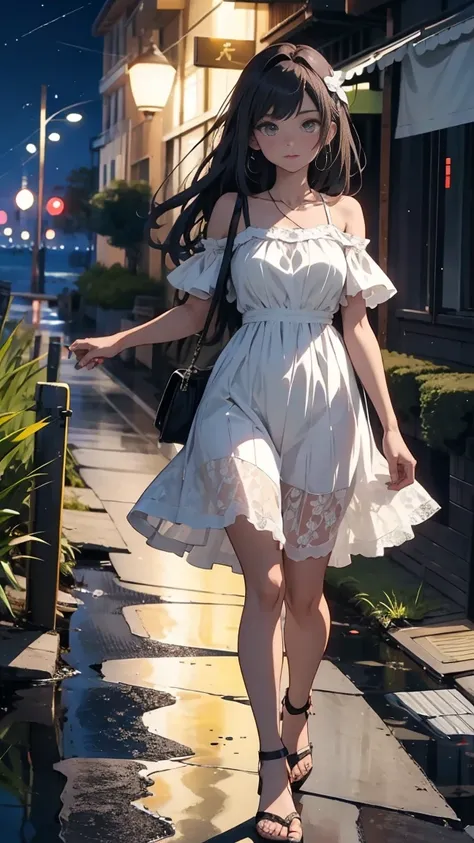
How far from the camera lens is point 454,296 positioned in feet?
27.5

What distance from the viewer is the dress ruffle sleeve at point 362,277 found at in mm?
3197

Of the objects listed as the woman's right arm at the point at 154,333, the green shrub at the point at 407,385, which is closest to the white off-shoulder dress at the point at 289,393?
the woman's right arm at the point at 154,333

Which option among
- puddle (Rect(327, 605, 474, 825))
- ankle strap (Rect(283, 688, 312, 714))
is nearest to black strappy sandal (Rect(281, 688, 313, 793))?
ankle strap (Rect(283, 688, 312, 714))

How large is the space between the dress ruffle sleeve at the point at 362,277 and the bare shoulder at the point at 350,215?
33 mm

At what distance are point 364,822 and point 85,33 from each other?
9.36 m

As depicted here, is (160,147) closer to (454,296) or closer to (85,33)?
(85,33)

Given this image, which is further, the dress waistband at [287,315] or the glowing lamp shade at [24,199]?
the glowing lamp shade at [24,199]

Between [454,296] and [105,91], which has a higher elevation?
[105,91]

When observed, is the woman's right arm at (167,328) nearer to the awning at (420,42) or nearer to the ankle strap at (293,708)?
the ankle strap at (293,708)

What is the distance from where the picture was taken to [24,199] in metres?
11.7

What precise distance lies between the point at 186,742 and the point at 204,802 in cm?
49

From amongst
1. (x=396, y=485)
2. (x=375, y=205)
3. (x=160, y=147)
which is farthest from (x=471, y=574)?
(x=160, y=147)

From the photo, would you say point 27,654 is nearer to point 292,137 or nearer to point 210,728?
point 210,728

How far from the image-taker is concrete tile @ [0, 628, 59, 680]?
4.20 meters
